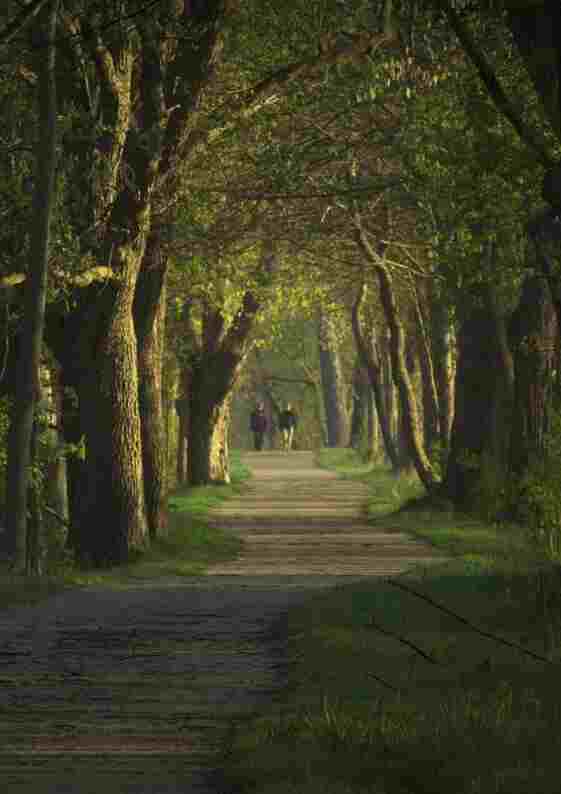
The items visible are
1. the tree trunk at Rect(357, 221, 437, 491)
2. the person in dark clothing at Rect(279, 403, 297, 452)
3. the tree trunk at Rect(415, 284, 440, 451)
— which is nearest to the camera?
the tree trunk at Rect(357, 221, 437, 491)

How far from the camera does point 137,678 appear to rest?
11375 mm

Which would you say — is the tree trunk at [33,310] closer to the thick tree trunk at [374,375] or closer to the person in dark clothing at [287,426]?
the thick tree trunk at [374,375]

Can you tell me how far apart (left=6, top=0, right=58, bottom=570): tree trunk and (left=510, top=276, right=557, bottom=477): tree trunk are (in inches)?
473

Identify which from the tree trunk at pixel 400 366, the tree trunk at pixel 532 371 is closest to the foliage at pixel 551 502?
the tree trunk at pixel 532 371

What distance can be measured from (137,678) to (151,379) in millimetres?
17468

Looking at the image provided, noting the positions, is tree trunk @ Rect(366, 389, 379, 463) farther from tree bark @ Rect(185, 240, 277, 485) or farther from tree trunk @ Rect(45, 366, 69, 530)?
tree trunk @ Rect(45, 366, 69, 530)

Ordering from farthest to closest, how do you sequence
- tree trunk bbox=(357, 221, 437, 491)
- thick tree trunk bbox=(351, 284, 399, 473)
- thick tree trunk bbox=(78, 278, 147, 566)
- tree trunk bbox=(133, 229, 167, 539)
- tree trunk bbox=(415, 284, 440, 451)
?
thick tree trunk bbox=(351, 284, 399, 473) < tree trunk bbox=(415, 284, 440, 451) < tree trunk bbox=(357, 221, 437, 491) < tree trunk bbox=(133, 229, 167, 539) < thick tree trunk bbox=(78, 278, 147, 566)

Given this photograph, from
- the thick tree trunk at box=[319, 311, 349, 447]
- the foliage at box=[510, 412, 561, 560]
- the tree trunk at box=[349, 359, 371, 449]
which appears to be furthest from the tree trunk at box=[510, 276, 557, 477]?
the thick tree trunk at box=[319, 311, 349, 447]

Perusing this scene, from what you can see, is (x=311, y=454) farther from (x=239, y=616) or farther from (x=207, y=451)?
(x=239, y=616)

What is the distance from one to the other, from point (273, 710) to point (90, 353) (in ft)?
51.9

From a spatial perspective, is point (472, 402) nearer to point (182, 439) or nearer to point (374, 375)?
point (182, 439)

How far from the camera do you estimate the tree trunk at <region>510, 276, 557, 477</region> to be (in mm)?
31625

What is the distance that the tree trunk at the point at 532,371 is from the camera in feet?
104

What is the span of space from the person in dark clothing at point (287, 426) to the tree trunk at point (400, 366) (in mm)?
54451
